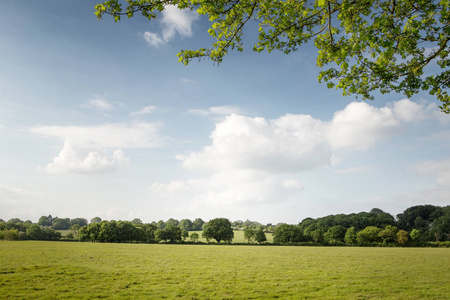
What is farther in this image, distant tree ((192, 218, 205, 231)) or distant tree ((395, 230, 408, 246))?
distant tree ((192, 218, 205, 231))

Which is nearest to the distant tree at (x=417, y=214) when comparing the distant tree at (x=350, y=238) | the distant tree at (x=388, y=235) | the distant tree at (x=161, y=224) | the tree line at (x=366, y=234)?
the tree line at (x=366, y=234)

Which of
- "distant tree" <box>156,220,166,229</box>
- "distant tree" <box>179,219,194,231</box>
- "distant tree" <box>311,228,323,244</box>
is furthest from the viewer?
"distant tree" <box>156,220,166,229</box>

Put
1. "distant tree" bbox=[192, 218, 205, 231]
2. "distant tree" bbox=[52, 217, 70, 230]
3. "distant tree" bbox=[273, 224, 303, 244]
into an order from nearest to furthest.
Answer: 1. "distant tree" bbox=[273, 224, 303, 244]
2. "distant tree" bbox=[192, 218, 205, 231]
3. "distant tree" bbox=[52, 217, 70, 230]

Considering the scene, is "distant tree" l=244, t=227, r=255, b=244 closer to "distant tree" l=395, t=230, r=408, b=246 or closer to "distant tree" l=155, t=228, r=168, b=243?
"distant tree" l=155, t=228, r=168, b=243

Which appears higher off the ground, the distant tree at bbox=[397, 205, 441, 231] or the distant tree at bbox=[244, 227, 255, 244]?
the distant tree at bbox=[397, 205, 441, 231]

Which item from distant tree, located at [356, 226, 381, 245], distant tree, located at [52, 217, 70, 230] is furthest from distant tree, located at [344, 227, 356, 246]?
distant tree, located at [52, 217, 70, 230]

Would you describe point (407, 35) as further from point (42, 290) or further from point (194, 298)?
point (42, 290)

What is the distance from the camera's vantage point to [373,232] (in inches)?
3612

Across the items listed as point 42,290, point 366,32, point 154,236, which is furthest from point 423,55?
point 154,236

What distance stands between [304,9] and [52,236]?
131 metres

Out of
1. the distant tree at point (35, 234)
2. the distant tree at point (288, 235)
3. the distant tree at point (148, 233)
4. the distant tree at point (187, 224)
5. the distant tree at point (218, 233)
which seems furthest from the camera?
the distant tree at point (187, 224)

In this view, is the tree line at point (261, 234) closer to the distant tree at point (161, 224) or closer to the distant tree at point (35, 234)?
the distant tree at point (35, 234)

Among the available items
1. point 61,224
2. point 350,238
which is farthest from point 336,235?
point 61,224

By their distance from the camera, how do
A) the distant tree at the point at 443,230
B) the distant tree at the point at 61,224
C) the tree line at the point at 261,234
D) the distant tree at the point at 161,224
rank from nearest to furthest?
the tree line at the point at 261,234 < the distant tree at the point at 443,230 < the distant tree at the point at 161,224 < the distant tree at the point at 61,224
